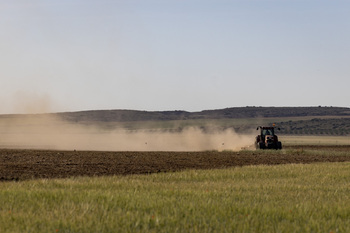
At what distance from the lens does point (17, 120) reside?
177 m

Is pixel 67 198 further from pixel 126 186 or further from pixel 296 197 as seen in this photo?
pixel 296 197

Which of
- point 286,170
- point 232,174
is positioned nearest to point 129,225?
point 232,174

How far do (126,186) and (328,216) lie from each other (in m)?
7.56

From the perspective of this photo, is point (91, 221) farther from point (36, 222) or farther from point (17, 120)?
point (17, 120)

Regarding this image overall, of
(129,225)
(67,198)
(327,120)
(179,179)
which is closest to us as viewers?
(129,225)

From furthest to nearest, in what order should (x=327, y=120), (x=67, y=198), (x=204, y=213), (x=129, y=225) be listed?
(x=327, y=120) → (x=67, y=198) → (x=204, y=213) → (x=129, y=225)

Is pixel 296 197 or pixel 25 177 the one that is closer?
pixel 296 197

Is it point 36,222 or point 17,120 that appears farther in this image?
point 17,120

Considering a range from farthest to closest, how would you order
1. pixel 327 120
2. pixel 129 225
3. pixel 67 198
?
pixel 327 120 → pixel 67 198 → pixel 129 225

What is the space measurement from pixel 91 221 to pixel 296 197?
695 centimetres

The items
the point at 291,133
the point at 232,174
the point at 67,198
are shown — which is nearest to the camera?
the point at 67,198

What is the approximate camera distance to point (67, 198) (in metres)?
14.3

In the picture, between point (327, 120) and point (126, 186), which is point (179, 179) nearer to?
point (126, 186)

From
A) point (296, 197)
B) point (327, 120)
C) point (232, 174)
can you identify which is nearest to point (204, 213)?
point (296, 197)
